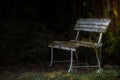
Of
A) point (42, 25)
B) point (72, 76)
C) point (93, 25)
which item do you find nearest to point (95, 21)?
point (93, 25)

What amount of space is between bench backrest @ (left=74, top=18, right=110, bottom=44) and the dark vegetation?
27 cm

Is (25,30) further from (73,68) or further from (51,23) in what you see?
(73,68)

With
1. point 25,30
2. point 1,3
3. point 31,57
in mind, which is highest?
point 1,3

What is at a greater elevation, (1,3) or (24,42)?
(1,3)

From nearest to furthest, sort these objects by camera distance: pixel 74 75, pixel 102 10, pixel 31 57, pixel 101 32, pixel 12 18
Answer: pixel 74 75 < pixel 101 32 < pixel 102 10 < pixel 31 57 < pixel 12 18

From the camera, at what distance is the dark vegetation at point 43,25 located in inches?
268

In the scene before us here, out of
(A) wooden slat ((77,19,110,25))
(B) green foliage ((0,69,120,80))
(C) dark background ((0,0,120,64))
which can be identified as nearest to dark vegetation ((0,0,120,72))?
(C) dark background ((0,0,120,64))

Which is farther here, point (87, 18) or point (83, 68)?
point (87, 18)

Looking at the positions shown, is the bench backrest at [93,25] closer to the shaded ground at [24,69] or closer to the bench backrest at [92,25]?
the bench backrest at [92,25]

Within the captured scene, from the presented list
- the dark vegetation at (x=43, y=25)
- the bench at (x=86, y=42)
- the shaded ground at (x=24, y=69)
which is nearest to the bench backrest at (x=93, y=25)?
the bench at (x=86, y=42)

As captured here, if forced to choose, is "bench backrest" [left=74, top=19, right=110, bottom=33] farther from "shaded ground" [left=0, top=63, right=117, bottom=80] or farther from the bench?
"shaded ground" [left=0, top=63, right=117, bottom=80]

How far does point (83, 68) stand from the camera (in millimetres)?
6656

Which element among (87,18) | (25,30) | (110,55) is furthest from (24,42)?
(110,55)

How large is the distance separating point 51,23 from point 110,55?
88.0 inches
